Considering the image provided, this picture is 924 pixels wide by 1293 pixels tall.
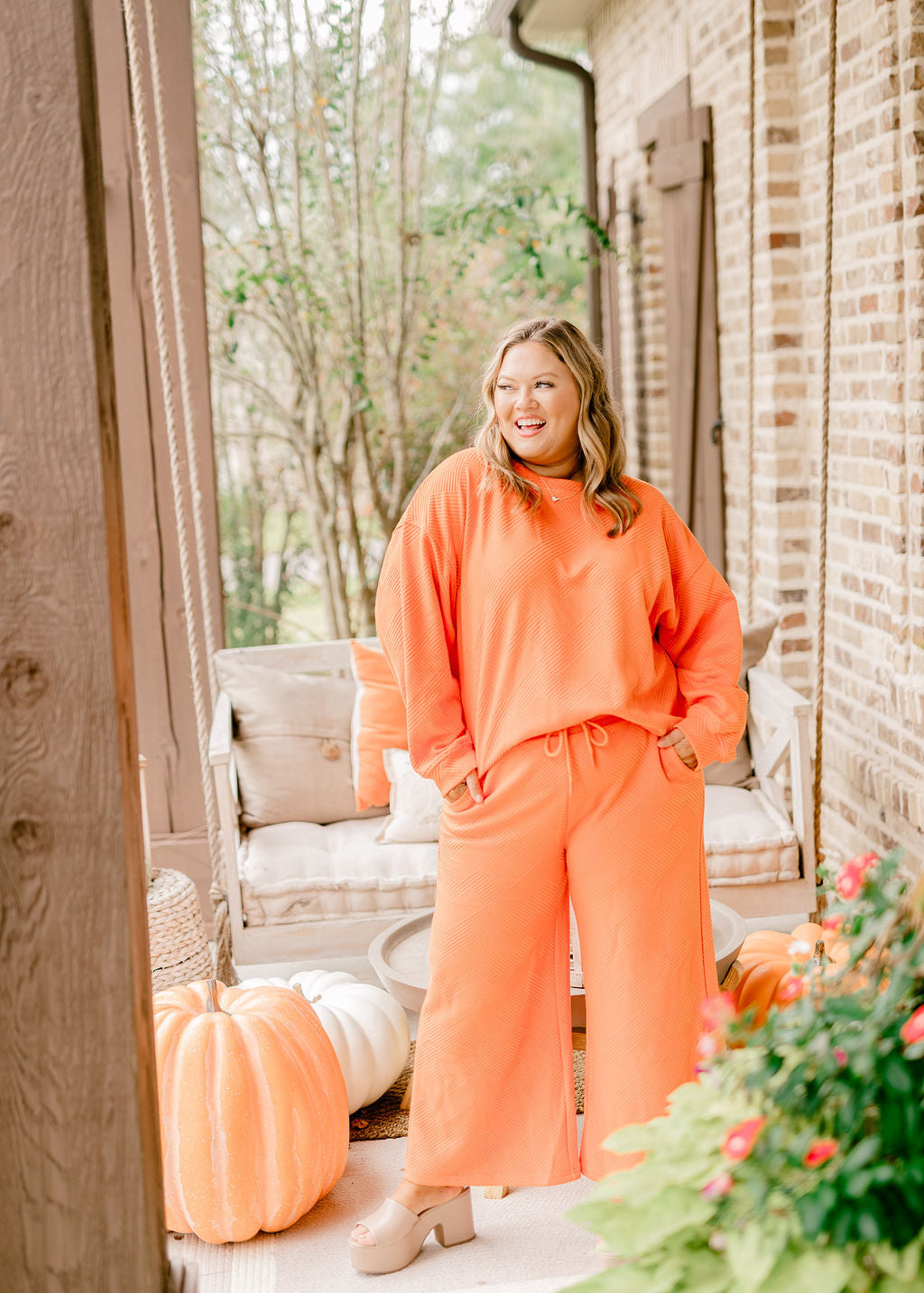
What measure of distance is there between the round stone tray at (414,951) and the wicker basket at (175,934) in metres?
0.52

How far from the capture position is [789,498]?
454cm

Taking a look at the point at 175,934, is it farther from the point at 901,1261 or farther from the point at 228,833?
the point at 901,1261

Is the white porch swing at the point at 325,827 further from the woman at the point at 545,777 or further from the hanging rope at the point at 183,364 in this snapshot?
the woman at the point at 545,777

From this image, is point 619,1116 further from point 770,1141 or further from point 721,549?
point 721,549

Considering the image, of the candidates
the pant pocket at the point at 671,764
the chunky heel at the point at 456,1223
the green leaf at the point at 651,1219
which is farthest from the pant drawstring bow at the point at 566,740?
the green leaf at the point at 651,1219

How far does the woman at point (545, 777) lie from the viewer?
2.35 m

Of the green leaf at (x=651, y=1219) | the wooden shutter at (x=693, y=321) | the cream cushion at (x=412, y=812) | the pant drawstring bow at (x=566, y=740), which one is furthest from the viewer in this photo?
the wooden shutter at (x=693, y=321)

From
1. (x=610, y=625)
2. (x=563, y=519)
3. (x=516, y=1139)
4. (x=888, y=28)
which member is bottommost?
(x=516, y=1139)

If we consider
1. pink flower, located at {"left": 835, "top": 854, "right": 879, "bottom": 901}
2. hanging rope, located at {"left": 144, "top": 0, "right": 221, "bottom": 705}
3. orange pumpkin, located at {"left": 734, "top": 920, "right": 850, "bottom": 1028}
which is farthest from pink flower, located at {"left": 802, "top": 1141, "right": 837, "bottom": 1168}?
hanging rope, located at {"left": 144, "top": 0, "right": 221, "bottom": 705}

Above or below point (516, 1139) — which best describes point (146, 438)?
above

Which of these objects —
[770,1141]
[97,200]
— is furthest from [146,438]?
[770,1141]

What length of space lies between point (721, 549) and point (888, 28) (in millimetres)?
2359

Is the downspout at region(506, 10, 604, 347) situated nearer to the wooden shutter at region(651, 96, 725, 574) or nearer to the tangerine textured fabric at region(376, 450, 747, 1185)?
the wooden shutter at region(651, 96, 725, 574)

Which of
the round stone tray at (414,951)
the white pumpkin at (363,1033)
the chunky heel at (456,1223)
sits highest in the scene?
the round stone tray at (414,951)
